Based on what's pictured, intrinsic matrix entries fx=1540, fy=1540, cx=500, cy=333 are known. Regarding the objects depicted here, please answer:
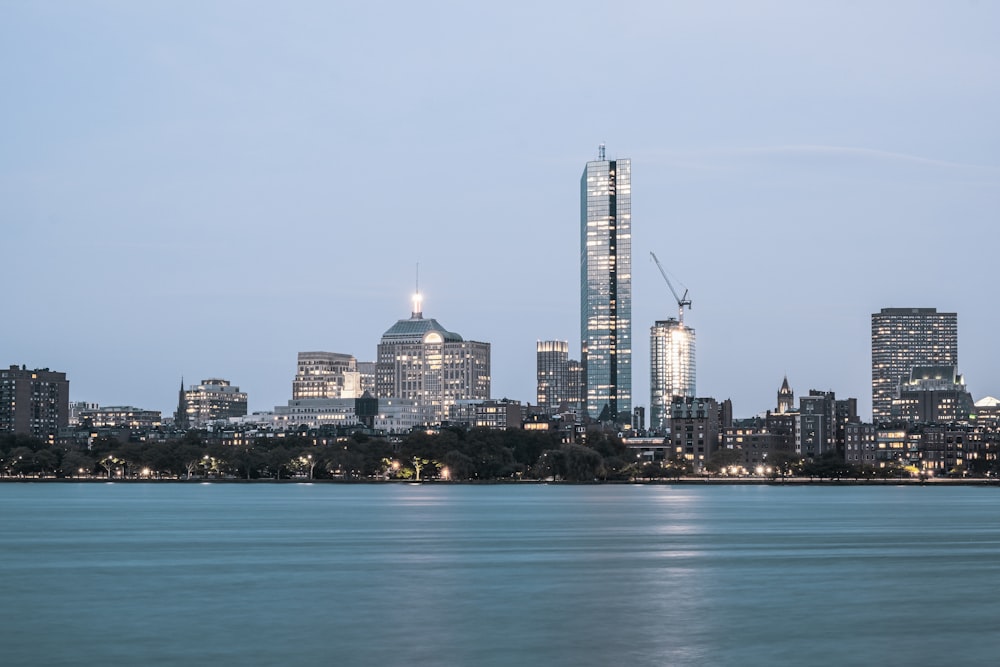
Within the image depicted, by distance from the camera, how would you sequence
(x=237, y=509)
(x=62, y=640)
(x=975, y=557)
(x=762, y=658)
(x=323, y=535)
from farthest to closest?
1. (x=237, y=509)
2. (x=323, y=535)
3. (x=975, y=557)
4. (x=62, y=640)
5. (x=762, y=658)

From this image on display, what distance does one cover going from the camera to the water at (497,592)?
46375 mm

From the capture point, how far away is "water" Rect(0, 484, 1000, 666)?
4638 centimetres

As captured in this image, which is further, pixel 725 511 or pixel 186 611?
pixel 725 511

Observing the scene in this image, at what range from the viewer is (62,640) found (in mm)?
48312

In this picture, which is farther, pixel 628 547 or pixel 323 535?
pixel 323 535

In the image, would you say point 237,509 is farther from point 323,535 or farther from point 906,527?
point 906,527

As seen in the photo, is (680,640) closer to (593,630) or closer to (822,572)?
(593,630)

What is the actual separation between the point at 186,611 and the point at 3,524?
6813 cm

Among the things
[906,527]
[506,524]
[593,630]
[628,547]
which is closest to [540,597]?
[593,630]

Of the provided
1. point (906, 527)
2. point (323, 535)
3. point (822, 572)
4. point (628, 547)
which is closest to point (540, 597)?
point (822, 572)

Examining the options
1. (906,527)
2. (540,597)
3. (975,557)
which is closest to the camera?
(540,597)

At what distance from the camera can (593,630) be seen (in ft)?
166

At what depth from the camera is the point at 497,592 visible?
206ft

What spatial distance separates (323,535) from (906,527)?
44700mm
